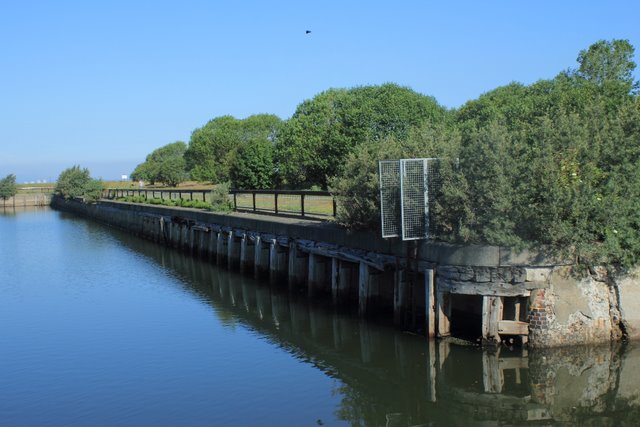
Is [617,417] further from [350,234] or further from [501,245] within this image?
Result: [350,234]

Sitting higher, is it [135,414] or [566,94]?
[566,94]

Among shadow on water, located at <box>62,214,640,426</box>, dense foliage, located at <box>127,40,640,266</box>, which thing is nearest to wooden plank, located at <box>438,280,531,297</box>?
dense foliage, located at <box>127,40,640,266</box>

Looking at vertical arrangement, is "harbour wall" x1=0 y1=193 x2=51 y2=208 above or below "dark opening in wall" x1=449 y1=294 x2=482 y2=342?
above

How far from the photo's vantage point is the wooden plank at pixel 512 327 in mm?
12500

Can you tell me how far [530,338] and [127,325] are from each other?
992 cm

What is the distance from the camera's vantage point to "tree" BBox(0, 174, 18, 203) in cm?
8954

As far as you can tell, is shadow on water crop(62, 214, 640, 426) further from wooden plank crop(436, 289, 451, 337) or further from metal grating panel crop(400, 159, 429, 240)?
metal grating panel crop(400, 159, 429, 240)

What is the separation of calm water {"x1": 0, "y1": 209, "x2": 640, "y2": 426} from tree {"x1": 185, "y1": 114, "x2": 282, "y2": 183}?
219ft

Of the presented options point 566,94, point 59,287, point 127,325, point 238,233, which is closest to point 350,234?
point 127,325

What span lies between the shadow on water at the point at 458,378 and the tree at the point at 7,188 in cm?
8393

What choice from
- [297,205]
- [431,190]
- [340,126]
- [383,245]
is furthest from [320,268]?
[340,126]

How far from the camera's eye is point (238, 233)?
985 inches

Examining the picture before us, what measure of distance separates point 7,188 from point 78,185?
20.2 metres

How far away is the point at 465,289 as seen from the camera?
499 inches
